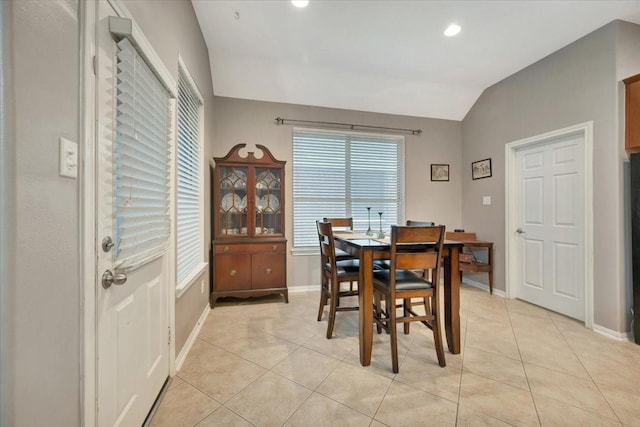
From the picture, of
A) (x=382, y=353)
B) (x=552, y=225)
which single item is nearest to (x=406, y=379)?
(x=382, y=353)

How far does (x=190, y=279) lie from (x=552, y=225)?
A: 379 centimetres

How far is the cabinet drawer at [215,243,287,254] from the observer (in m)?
2.96

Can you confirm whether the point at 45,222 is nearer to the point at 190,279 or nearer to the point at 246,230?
the point at 190,279

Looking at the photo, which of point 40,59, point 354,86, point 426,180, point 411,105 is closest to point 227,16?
point 354,86

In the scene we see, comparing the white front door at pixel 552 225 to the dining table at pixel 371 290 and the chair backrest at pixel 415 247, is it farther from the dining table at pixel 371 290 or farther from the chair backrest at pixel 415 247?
the chair backrest at pixel 415 247

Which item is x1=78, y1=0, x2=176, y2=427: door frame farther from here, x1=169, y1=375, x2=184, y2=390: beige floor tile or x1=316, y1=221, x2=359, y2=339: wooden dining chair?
x1=316, y1=221, x2=359, y2=339: wooden dining chair

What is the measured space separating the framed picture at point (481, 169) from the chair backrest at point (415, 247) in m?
2.45

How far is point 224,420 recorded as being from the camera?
1.40m

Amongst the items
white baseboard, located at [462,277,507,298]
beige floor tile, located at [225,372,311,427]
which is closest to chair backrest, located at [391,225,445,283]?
beige floor tile, located at [225,372,311,427]

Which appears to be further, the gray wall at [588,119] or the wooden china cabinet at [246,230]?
the wooden china cabinet at [246,230]

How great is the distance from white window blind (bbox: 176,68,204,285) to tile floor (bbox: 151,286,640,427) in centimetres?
72

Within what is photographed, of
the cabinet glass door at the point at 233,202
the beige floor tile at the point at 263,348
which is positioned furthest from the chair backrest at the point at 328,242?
the cabinet glass door at the point at 233,202

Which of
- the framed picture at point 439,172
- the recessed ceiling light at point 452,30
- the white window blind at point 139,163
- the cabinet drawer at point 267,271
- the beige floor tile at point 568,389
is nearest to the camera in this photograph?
the white window blind at point 139,163

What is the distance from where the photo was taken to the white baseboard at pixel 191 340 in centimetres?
188
